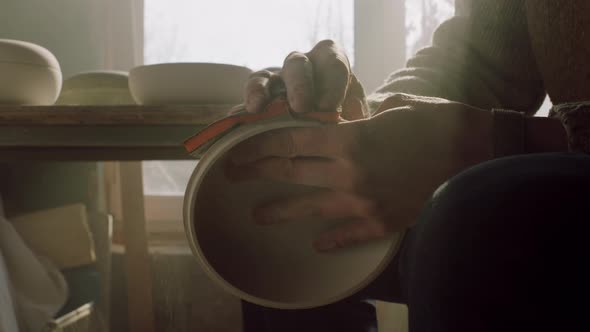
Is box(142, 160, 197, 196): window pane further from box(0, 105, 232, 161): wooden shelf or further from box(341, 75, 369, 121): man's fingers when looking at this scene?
box(341, 75, 369, 121): man's fingers

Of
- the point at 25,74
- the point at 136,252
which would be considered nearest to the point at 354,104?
the point at 25,74

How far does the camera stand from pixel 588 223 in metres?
0.21

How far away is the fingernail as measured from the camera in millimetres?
513

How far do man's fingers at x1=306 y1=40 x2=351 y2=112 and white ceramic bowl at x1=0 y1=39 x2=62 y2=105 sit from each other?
2.28 ft

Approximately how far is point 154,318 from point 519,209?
4.82 ft

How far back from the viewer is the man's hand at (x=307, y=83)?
0.46 m

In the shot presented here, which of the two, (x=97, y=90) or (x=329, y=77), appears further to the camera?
(x=97, y=90)

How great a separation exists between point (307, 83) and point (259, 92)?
0.16ft

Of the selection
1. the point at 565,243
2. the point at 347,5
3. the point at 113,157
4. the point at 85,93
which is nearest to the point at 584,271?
the point at 565,243

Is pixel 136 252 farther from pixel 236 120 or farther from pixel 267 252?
pixel 236 120

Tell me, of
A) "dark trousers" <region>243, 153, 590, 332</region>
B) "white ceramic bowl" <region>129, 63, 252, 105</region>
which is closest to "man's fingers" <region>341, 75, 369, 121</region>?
"dark trousers" <region>243, 153, 590, 332</region>

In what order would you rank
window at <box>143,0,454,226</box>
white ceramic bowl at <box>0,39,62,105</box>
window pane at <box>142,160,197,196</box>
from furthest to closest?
1. window pane at <box>142,160,197,196</box>
2. window at <box>143,0,454,226</box>
3. white ceramic bowl at <box>0,39,62,105</box>

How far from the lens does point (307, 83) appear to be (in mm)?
463

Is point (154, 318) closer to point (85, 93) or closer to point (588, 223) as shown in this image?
point (85, 93)
